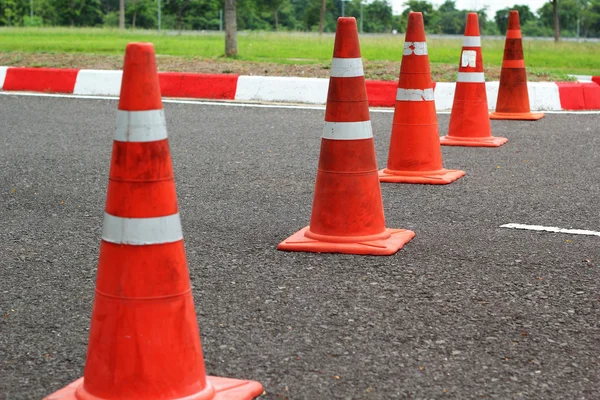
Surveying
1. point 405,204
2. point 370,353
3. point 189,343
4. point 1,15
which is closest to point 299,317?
point 370,353

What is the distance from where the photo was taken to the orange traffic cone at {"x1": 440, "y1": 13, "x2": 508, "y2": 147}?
8305 mm

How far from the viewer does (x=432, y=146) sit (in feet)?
21.9

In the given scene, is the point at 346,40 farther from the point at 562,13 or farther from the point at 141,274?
the point at 562,13

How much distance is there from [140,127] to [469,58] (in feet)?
18.9

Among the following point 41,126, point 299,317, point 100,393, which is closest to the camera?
point 100,393

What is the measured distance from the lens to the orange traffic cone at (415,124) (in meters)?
6.44

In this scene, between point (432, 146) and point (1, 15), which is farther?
point (1, 15)

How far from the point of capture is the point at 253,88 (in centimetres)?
1182

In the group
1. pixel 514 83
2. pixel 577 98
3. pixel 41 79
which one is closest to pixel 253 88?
pixel 41 79

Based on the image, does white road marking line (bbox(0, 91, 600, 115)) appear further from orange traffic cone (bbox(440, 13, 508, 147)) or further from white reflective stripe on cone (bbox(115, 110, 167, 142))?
white reflective stripe on cone (bbox(115, 110, 167, 142))

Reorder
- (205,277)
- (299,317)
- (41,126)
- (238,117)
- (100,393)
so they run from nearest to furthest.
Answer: (100,393) → (299,317) → (205,277) → (41,126) → (238,117)

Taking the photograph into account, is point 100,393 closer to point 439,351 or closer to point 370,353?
point 370,353

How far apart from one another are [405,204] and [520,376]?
2846 millimetres

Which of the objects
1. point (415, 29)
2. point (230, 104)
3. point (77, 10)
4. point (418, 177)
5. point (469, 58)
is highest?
point (77, 10)
